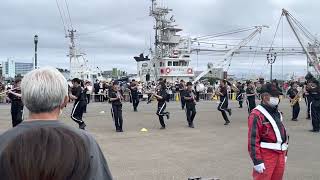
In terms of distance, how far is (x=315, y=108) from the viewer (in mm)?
15586

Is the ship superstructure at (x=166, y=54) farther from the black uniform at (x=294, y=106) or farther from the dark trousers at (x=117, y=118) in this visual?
the dark trousers at (x=117, y=118)

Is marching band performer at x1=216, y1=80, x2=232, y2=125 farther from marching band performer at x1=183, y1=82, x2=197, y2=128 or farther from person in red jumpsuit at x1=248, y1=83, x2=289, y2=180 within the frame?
person in red jumpsuit at x1=248, y1=83, x2=289, y2=180

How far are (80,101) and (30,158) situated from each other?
42.8 ft

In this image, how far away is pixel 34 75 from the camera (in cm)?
243

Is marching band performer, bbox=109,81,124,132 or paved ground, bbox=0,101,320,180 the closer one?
paved ground, bbox=0,101,320,180

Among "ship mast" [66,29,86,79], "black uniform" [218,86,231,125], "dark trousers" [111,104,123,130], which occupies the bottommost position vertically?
"dark trousers" [111,104,123,130]

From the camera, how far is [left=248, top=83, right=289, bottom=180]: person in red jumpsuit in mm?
5410

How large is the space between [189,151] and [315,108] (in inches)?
257

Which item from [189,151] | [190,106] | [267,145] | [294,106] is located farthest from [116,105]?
[267,145]

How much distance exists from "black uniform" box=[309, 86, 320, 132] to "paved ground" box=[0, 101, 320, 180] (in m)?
0.46

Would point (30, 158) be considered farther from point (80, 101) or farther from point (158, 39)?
point (158, 39)

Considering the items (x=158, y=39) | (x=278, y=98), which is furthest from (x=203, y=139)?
(x=158, y=39)

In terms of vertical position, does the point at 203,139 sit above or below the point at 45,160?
below

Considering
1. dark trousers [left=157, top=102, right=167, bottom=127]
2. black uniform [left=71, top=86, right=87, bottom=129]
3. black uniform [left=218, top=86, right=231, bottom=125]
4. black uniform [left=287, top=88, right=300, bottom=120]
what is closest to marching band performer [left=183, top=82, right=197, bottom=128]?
dark trousers [left=157, top=102, right=167, bottom=127]
